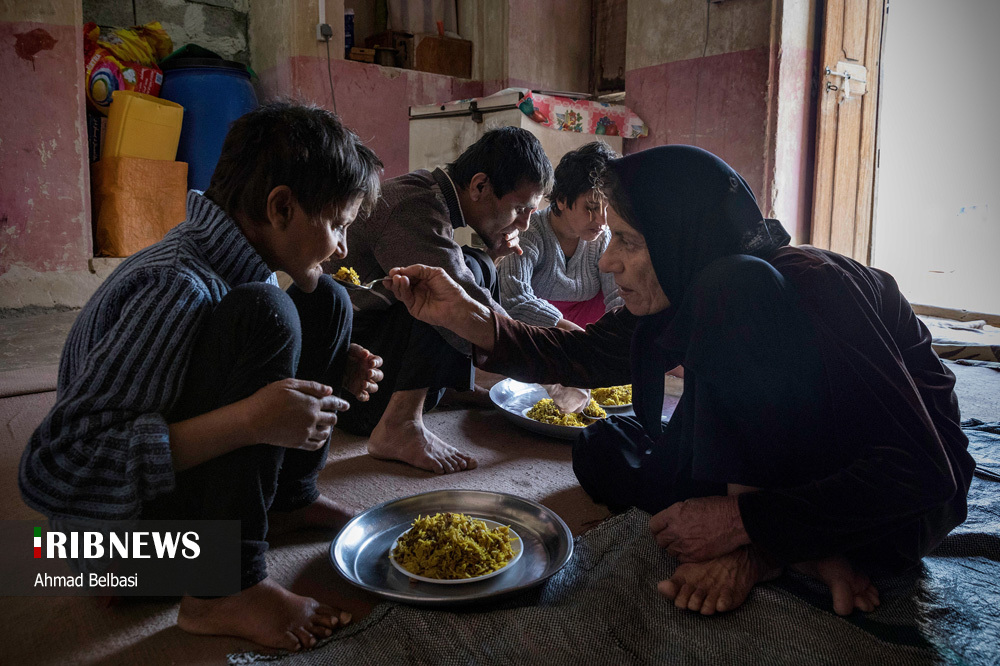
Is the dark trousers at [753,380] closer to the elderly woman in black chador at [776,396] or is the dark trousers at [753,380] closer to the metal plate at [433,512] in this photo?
the elderly woman in black chador at [776,396]

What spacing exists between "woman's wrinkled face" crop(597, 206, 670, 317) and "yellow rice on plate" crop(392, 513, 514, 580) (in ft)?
2.11

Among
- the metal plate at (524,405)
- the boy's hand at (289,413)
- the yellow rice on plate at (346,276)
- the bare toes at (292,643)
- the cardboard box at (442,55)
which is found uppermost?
the cardboard box at (442,55)

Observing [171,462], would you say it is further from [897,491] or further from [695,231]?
[897,491]

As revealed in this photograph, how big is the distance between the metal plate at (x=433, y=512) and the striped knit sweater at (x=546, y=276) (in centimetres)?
136

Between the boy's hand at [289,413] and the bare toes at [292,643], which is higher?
the boy's hand at [289,413]

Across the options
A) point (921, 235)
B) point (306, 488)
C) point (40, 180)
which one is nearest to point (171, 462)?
point (306, 488)

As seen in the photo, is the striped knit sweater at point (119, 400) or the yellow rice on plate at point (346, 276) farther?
the yellow rice on plate at point (346, 276)

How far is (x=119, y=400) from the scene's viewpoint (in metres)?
1.24

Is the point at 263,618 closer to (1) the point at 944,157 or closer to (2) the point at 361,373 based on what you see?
(2) the point at 361,373

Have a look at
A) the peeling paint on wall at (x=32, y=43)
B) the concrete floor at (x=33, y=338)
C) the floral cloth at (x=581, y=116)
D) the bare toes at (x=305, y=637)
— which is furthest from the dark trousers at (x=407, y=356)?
the peeling paint on wall at (x=32, y=43)

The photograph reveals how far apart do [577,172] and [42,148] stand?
3851 millimetres

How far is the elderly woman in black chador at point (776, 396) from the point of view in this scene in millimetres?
1347

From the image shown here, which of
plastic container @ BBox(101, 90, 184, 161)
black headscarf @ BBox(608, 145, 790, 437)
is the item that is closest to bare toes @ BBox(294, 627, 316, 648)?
black headscarf @ BBox(608, 145, 790, 437)

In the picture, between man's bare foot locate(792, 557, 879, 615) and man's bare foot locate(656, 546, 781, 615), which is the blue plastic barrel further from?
man's bare foot locate(792, 557, 879, 615)
